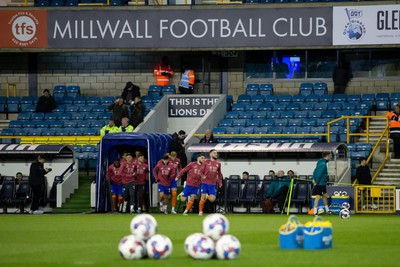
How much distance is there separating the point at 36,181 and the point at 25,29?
11.0 metres

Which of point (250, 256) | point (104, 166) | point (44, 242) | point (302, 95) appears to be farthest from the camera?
point (302, 95)

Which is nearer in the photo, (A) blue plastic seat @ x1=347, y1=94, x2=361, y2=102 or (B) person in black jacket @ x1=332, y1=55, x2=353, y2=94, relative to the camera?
(A) blue plastic seat @ x1=347, y1=94, x2=361, y2=102

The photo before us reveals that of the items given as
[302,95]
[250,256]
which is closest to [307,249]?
[250,256]

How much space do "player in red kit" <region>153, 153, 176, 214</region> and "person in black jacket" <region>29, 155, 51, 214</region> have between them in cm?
332

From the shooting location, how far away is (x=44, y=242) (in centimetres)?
1809

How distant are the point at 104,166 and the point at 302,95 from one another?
993 centimetres

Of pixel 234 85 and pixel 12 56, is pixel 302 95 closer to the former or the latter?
pixel 234 85

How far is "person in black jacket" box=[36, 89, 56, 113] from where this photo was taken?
128 ft

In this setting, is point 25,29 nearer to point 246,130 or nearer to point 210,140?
point 246,130

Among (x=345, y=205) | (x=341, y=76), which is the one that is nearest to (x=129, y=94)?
(x=341, y=76)

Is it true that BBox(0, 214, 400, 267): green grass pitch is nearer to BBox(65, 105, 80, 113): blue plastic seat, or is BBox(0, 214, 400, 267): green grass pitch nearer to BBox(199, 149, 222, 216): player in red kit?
BBox(199, 149, 222, 216): player in red kit

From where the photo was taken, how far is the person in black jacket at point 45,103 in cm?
3909

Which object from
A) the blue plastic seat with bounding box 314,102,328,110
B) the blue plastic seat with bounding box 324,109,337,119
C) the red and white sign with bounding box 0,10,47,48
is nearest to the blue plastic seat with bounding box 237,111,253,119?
the blue plastic seat with bounding box 314,102,328,110

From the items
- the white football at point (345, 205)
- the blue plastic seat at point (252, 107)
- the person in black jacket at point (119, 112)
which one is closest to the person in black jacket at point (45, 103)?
the person in black jacket at point (119, 112)
